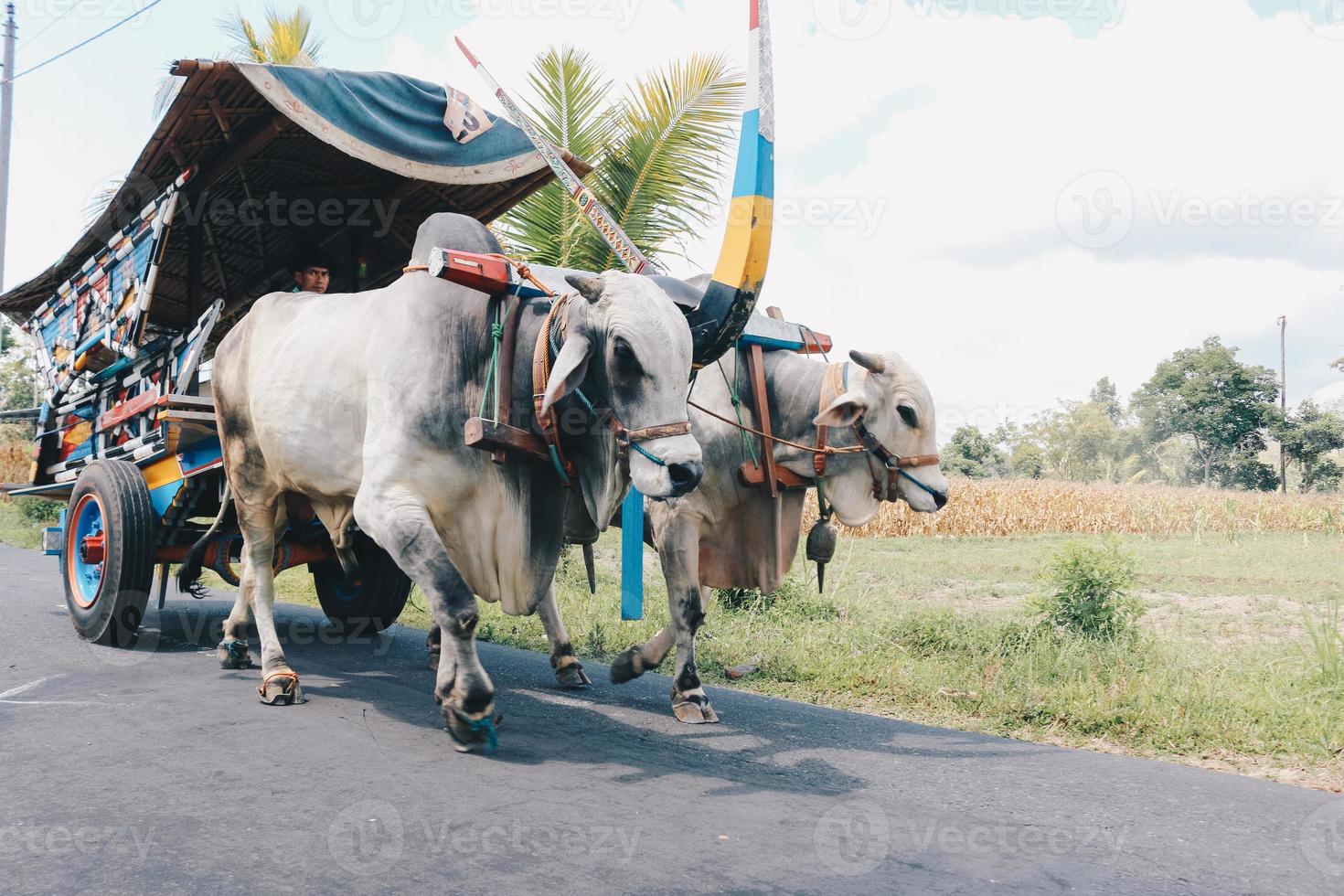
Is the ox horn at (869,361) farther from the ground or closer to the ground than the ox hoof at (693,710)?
farther from the ground

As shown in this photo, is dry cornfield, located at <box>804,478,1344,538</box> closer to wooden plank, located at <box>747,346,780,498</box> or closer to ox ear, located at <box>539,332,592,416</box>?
wooden plank, located at <box>747,346,780,498</box>

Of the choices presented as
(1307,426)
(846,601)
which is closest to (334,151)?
(846,601)

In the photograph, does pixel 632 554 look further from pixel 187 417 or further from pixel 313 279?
pixel 313 279

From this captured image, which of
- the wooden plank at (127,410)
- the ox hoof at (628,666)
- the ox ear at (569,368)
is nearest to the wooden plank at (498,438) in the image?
the ox ear at (569,368)

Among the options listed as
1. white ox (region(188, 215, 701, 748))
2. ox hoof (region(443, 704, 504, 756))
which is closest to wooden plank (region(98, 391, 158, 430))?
white ox (region(188, 215, 701, 748))

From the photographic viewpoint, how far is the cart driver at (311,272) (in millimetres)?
6648

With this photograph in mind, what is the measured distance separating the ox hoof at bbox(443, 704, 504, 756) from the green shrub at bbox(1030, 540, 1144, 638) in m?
3.96

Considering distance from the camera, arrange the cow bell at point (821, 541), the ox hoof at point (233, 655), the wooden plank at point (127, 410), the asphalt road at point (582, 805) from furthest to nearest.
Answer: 1. the wooden plank at point (127, 410)
2. the ox hoof at point (233, 655)
3. the cow bell at point (821, 541)
4. the asphalt road at point (582, 805)

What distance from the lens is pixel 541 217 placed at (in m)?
9.29

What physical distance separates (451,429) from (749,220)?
1.46 metres

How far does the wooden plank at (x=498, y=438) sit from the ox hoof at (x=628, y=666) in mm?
1496

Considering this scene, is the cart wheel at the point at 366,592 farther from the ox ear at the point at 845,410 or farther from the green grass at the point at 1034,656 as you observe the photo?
the ox ear at the point at 845,410

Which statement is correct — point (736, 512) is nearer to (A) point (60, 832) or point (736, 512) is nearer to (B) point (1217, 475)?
(A) point (60, 832)

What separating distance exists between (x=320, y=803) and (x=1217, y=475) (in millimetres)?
38240
